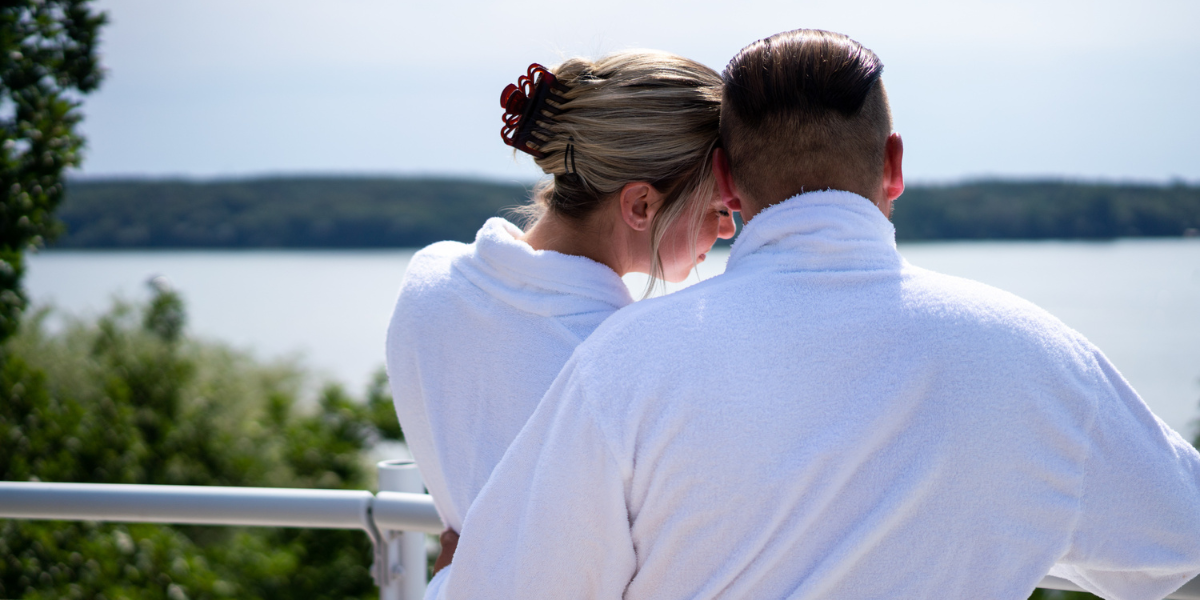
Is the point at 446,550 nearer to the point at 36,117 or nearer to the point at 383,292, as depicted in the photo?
the point at 36,117

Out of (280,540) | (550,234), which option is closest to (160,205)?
(280,540)

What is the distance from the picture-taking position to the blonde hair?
1.30 metres

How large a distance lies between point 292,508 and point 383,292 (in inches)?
132

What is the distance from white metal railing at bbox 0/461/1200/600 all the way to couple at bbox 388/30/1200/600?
736 mm

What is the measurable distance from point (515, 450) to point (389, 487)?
881mm

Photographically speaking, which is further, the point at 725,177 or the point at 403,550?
the point at 403,550

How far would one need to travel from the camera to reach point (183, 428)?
16.8ft

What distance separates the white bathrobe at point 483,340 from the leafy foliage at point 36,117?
8.65 ft

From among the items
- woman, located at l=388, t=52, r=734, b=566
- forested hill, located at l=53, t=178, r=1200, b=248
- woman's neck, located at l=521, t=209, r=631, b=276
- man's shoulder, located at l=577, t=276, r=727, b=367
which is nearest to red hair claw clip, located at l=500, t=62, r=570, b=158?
woman, located at l=388, t=52, r=734, b=566

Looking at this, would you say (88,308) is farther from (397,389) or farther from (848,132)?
(848,132)

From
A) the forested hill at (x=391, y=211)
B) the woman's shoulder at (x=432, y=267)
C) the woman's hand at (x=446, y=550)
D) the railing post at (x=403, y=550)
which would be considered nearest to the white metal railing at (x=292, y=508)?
the railing post at (x=403, y=550)

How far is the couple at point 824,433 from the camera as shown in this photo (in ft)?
2.93

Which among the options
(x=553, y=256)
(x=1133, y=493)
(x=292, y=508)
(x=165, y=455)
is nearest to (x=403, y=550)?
(x=292, y=508)

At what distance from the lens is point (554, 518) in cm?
95
